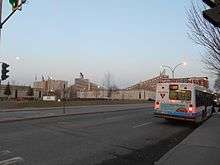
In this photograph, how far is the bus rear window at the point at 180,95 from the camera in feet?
79.1

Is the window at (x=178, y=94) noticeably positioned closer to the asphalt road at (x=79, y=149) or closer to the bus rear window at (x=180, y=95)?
the bus rear window at (x=180, y=95)

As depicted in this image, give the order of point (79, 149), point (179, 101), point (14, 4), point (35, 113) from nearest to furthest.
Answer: point (79, 149) < point (14, 4) < point (179, 101) < point (35, 113)

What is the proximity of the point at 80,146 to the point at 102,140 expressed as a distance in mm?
2165

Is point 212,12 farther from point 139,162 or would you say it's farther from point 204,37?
point 204,37

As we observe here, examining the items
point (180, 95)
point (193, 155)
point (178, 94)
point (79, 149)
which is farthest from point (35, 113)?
point (193, 155)

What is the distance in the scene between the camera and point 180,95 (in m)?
24.4

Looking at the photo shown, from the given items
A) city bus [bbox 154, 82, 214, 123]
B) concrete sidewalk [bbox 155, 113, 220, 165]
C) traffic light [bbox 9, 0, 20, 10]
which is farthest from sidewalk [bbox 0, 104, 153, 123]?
concrete sidewalk [bbox 155, 113, 220, 165]

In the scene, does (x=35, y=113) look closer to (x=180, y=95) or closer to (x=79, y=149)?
(x=180, y=95)

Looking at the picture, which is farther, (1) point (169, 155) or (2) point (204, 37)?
(2) point (204, 37)

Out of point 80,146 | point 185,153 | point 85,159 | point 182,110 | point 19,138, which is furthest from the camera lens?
point 182,110

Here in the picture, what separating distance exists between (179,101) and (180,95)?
38 centimetres

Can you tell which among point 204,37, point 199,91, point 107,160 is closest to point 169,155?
point 107,160

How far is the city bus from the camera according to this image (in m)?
23.9

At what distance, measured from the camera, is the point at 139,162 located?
10.6 meters
